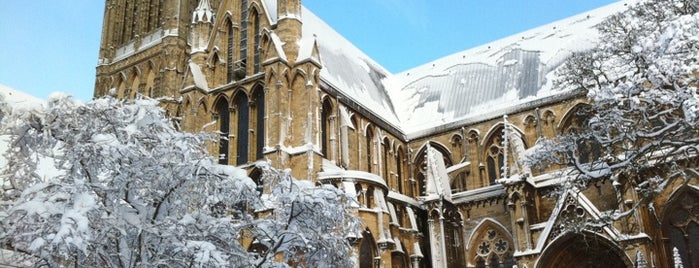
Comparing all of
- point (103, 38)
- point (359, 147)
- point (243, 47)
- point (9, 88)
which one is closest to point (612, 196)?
point (359, 147)

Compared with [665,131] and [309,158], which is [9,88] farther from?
[665,131]

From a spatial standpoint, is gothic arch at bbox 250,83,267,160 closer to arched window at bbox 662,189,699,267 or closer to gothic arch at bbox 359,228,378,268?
gothic arch at bbox 359,228,378,268

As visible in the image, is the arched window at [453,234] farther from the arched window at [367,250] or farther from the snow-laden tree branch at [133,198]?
the snow-laden tree branch at [133,198]

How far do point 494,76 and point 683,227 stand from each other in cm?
1347

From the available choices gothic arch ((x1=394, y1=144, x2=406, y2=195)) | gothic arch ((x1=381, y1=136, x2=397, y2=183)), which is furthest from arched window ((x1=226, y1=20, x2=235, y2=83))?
gothic arch ((x1=394, y1=144, x2=406, y2=195))

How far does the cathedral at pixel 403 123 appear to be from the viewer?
24.0 metres

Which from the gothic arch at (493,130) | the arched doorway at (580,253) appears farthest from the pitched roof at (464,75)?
the arched doorway at (580,253)

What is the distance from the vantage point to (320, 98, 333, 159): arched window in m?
26.5

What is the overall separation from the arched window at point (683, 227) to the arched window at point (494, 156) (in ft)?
29.7

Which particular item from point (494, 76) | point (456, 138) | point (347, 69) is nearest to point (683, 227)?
point (456, 138)

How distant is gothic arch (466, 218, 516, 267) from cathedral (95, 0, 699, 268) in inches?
1.8

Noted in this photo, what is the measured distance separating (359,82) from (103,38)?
48.8ft

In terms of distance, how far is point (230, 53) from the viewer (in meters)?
28.8

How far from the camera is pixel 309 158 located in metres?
23.9
